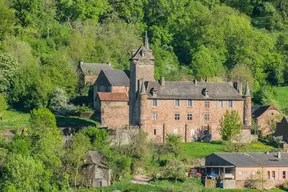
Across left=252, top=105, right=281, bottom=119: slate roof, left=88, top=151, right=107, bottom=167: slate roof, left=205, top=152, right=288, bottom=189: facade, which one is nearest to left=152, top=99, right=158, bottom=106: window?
left=205, top=152, right=288, bottom=189: facade

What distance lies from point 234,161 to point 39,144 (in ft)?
51.0

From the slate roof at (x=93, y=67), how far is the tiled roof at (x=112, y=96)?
9.44 m

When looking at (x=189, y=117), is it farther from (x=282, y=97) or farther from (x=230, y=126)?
(x=282, y=97)

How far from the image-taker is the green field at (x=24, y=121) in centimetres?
9928

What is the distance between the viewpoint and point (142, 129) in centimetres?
9819

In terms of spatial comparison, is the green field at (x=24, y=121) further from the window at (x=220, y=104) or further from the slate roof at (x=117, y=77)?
the window at (x=220, y=104)

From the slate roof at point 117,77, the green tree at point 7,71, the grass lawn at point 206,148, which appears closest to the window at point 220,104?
the grass lawn at point 206,148

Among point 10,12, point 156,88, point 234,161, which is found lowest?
point 234,161

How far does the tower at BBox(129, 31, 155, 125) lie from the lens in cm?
9994

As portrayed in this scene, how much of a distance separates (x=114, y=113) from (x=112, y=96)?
1.83 meters

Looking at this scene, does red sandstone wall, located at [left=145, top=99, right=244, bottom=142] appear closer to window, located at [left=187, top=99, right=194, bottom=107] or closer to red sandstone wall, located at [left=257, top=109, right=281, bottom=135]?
window, located at [left=187, top=99, right=194, bottom=107]

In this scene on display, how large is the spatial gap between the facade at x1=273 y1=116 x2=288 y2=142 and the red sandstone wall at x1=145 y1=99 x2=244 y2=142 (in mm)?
4770

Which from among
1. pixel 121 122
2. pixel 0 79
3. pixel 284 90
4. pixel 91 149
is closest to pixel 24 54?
pixel 0 79

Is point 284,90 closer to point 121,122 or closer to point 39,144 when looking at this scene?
point 121,122
